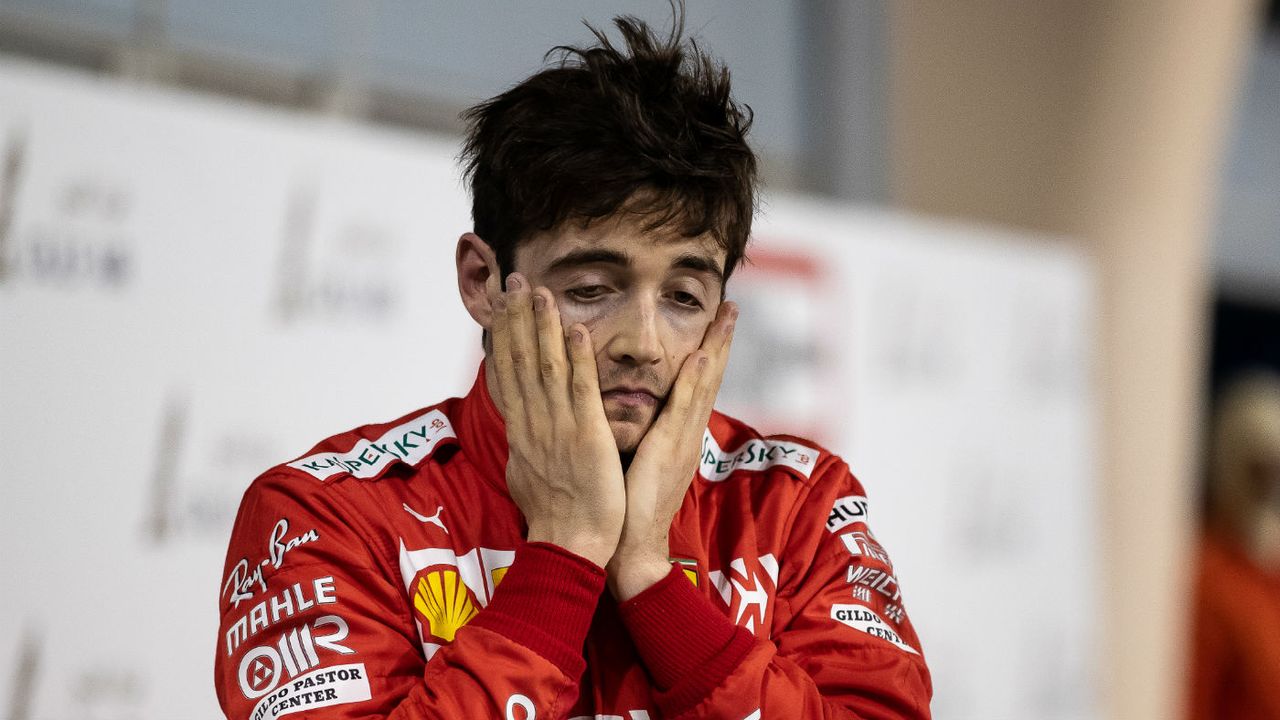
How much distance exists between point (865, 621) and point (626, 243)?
400 millimetres

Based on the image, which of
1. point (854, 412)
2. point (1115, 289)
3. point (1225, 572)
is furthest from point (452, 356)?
point (1225, 572)

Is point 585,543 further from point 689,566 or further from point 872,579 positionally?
point 872,579

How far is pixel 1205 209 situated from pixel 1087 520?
1.40m

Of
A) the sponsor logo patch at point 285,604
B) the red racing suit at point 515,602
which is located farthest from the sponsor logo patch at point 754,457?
the sponsor logo patch at point 285,604

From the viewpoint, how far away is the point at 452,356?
117 inches

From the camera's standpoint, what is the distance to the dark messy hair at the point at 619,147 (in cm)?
110

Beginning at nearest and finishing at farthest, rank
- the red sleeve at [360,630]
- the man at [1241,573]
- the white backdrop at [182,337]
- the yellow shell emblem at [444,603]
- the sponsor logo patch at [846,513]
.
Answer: the red sleeve at [360,630], the yellow shell emblem at [444,603], the sponsor logo patch at [846,513], the white backdrop at [182,337], the man at [1241,573]

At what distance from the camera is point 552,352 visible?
1.12 m

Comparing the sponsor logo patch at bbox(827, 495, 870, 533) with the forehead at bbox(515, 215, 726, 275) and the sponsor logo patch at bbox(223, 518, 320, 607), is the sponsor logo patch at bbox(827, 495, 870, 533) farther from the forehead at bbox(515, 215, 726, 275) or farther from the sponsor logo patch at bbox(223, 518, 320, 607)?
the sponsor logo patch at bbox(223, 518, 320, 607)

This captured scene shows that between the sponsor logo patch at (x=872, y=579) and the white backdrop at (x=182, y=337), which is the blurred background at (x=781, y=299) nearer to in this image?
the white backdrop at (x=182, y=337)

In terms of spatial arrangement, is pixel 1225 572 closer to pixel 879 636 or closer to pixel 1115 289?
pixel 1115 289

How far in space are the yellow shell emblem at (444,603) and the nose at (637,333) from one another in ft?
0.81

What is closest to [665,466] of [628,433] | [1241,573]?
[628,433]

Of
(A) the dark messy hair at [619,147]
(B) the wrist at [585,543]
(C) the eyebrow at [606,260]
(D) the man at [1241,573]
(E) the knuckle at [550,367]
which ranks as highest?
(A) the dark messy hair at [619,147]
